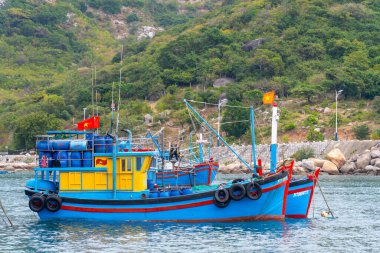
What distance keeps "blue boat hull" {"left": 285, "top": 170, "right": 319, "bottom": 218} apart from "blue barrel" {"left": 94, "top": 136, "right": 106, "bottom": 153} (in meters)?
9.21

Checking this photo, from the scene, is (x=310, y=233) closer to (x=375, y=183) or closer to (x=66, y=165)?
(x=66, y=165)

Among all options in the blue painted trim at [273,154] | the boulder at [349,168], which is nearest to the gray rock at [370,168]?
the boulder at [349,168]

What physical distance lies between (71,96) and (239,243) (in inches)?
3963

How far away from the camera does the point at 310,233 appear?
36.8m

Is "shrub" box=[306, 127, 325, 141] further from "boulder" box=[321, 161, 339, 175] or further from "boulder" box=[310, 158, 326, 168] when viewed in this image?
"boulder" box=[321, 161, 339, 175]

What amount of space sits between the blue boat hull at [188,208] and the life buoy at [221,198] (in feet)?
0.70

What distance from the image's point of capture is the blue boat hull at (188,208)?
123 ft

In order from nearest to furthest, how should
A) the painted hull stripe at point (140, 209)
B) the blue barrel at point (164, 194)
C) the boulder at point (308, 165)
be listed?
the painted hull stripe at point (140, 209) < the blue barrel at point (164, 194) < the boulder at point (308, 165)

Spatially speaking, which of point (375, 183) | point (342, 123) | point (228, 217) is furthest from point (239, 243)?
point (342, 123)

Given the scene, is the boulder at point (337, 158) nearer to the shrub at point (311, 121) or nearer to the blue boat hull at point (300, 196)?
the shrub at point (311, 121)

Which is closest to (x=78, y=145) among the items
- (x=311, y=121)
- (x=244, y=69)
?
(x=311, y=121)

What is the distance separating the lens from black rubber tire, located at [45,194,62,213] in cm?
3878

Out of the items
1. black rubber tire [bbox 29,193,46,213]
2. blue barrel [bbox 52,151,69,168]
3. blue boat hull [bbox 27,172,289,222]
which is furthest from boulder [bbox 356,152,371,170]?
black rubber tire [bbox 29,193,46,213]

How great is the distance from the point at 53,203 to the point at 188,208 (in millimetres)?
6477
